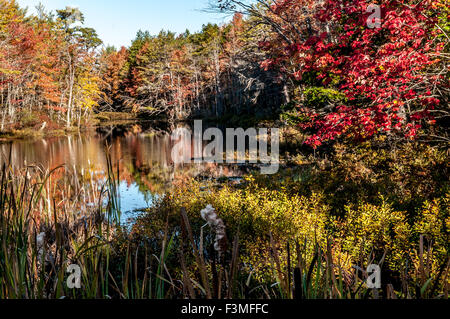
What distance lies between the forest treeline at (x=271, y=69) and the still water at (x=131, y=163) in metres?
4.53

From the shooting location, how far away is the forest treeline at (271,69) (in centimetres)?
519

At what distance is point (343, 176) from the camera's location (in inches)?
260

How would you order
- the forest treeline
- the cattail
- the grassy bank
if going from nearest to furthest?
the cattail → the grassy bank → the forest treeline

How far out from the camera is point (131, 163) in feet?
50.4

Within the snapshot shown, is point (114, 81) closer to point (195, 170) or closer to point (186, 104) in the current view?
point (186, 104)

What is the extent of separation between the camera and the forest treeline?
519 cm

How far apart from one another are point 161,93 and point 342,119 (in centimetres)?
4477

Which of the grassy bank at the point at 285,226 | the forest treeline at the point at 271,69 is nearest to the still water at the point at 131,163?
the grassy bank at the point at 285,226

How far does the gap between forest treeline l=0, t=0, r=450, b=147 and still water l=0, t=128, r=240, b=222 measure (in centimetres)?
453

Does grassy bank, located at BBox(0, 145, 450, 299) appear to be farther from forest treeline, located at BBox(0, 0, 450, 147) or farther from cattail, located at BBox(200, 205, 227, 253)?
forest treeline, located at BBox(0, 0, 450, 147)

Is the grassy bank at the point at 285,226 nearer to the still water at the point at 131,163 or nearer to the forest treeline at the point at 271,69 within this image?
the forest treeline at the point at 271,69

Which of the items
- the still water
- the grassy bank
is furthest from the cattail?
the still water

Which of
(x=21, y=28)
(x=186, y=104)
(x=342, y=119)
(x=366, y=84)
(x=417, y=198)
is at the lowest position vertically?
(x=417, y=198)
